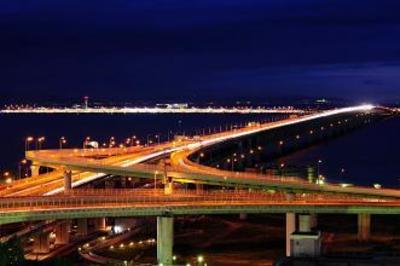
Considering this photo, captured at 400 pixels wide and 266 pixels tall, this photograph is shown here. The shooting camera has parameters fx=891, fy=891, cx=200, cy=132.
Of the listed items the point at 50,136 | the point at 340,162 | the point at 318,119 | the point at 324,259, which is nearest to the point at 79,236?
the point at 324,259

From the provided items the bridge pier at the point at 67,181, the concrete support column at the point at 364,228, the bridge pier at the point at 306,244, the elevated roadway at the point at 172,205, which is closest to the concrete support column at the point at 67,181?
the bridge pier at the point at 67,181

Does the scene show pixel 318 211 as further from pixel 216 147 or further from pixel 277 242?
pixel 216 147

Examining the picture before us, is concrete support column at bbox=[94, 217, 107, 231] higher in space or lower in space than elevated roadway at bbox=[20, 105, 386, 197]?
lower

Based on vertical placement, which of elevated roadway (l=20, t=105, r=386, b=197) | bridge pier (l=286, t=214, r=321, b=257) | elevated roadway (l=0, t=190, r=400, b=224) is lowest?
elevated roadway (l=0, t=190, r=400, b=224)

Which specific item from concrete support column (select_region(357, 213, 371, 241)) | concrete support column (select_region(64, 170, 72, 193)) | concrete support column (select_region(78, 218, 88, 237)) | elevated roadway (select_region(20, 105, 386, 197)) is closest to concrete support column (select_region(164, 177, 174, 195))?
elevated roadway (select_region(20, 105, 386, 197))

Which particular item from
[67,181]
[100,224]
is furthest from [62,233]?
[67,181]

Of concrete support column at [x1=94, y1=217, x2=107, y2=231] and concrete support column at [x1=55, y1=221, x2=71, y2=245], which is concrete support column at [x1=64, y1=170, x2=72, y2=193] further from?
concrete support column at [x1=55, y1=221, x2=71, y2=245]
